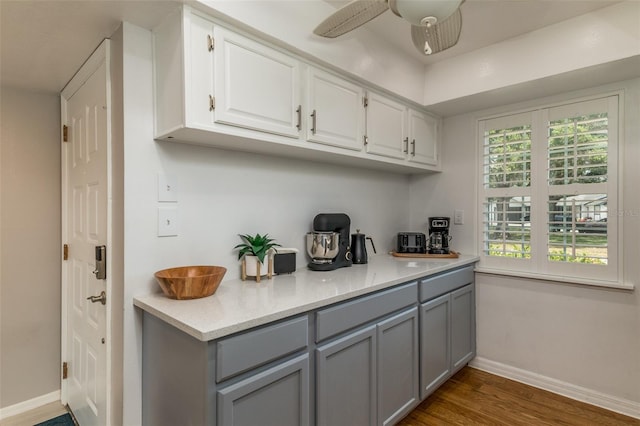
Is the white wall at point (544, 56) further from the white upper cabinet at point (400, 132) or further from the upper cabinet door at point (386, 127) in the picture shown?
the upper cabinet door at point (386, 127)

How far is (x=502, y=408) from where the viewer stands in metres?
2.13

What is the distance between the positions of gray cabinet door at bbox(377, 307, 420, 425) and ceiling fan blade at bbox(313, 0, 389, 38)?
1418mm

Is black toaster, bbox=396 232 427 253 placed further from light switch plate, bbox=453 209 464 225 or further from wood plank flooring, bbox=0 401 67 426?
wood plank flooring, bbox=0 401 67 426

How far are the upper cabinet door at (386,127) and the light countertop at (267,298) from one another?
81cm

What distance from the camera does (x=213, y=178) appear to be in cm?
176

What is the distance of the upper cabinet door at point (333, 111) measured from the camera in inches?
70.6

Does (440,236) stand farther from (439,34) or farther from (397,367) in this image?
(439,34)

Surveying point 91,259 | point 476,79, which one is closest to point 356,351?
point 91,259

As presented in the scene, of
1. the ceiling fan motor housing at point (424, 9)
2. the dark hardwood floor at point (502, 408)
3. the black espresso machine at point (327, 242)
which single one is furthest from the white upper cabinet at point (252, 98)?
the dark hardwood floor at point (502, 408)

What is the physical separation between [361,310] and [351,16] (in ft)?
4.25

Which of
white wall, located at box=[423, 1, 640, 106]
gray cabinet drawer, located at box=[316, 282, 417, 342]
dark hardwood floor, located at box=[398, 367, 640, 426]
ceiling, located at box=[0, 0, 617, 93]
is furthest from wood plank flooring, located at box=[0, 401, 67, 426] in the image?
white wall, located at box=[423, 1, 640, 106]

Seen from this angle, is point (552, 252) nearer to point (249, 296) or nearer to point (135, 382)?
point (249, 296)

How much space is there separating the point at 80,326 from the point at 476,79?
118 inches

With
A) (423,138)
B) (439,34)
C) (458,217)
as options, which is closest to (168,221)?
(439,34)
